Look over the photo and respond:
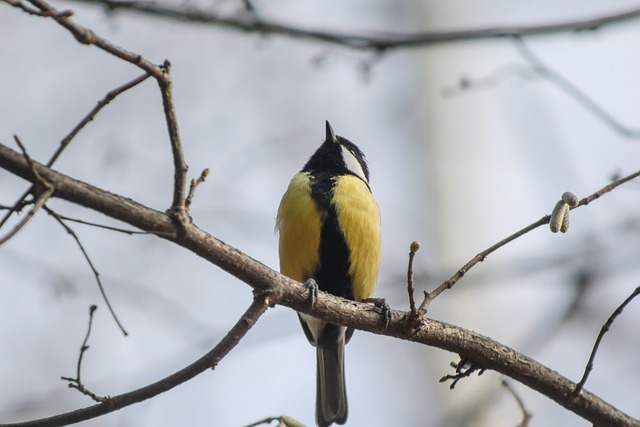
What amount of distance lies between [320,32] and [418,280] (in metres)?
1.88

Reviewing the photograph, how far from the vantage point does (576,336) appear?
194 inches

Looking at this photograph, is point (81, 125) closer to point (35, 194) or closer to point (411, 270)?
point (35, 194)

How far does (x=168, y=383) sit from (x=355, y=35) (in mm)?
2383

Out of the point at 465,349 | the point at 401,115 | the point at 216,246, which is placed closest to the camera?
the point at 216,246

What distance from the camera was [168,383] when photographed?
2143 mm

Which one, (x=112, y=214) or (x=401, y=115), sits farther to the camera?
(x=401, y=115)

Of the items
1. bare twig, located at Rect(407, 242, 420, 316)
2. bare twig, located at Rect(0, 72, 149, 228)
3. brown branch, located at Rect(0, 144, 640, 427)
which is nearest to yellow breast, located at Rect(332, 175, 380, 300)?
brown branch, located at Rect(0, 144, 640, 427)

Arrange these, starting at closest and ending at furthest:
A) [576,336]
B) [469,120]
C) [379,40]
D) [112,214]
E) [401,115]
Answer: [112,214] → [379,40] → [576,336] → [469,120] → [401,115]

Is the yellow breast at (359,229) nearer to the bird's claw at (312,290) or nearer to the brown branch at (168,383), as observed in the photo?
the bird's claw at (312,290)

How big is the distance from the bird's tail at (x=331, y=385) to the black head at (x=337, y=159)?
1.00m

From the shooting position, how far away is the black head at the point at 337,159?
4539 millimetres

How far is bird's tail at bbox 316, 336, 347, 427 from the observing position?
433 cm

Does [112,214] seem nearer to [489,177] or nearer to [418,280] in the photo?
[418,280]

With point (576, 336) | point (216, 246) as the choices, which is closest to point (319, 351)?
point (576, 336)
